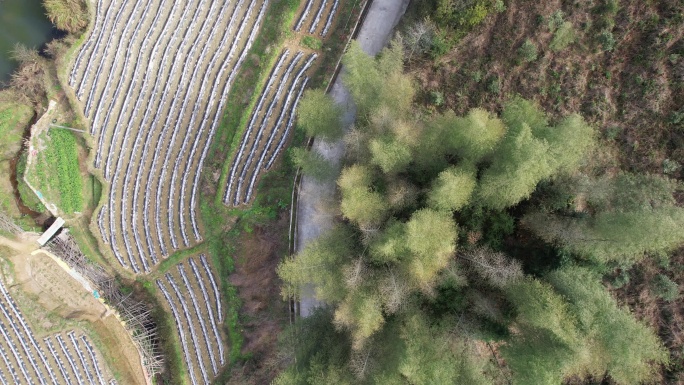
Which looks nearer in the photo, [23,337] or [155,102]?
[155,102]

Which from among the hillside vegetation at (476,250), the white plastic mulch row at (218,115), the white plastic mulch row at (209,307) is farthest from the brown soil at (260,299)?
the hillside vegetation at (476,250)

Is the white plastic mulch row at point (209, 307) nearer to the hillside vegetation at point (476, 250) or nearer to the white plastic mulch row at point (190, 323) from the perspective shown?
the white plastic mulch row at point (190, 323)

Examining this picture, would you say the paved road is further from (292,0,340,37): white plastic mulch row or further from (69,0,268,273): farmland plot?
(69,0,268,273): farmland plot

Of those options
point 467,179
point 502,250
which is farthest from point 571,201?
point 467,179

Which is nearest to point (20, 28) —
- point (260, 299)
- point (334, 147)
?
point (334, 147)

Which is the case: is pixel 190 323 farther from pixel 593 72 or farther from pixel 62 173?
pixel 593 72
